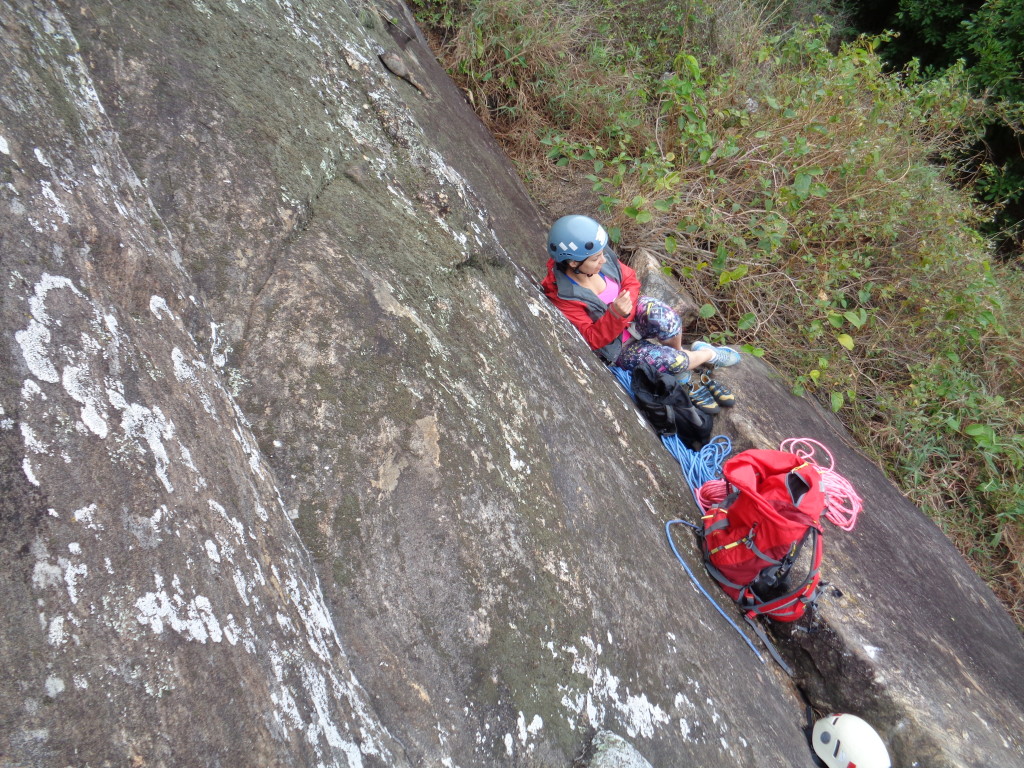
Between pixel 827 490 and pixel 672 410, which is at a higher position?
pixel 827 490

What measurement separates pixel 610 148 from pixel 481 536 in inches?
154

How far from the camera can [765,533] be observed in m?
2.22

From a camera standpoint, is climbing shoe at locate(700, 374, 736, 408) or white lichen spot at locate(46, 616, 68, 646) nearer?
white lichen spot at locate(46, 616, 68, 646)

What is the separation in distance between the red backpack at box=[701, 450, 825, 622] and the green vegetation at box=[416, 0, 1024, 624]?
142 cm

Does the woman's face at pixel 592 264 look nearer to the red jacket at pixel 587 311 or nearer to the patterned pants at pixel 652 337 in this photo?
the red jacket at pixel 587 311

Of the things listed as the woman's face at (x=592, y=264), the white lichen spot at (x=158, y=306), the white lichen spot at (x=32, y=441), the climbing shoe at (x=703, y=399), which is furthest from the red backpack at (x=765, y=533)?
the white lichen spot at (x=32, y=441)

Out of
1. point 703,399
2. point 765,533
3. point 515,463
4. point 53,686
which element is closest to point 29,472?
point 53,686

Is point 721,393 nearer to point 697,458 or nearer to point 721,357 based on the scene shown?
point 721,357

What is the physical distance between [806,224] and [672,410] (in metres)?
2.46

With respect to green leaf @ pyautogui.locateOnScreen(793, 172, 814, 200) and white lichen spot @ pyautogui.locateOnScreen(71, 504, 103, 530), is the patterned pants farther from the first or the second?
white lichen spot @ pyautogui.locateOnScreen(71, 504, 103, 530)

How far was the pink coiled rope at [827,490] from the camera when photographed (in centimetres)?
261

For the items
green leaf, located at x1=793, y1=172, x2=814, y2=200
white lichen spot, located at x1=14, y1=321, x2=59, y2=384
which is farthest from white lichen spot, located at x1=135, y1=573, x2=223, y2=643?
green leaf, located at x1=793, y1=172, x2=814, y2=200

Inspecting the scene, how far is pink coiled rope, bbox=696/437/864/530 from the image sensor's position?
103 inches

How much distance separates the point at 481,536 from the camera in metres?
1.66
